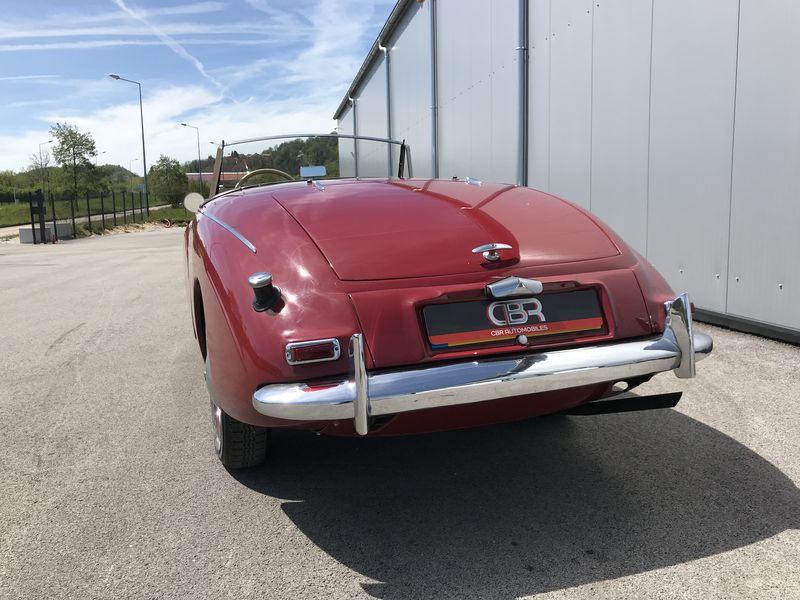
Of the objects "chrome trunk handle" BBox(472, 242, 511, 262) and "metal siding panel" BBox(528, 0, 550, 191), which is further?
"metal siding panel" BBox(528, 0, 550, 191)

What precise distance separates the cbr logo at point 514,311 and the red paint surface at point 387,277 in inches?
2.7

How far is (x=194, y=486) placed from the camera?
8.92 feet

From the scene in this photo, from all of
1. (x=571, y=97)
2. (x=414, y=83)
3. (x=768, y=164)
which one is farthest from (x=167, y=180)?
(x=768, y=164)

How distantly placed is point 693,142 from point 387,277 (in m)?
4.31

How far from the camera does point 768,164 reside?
4793mm

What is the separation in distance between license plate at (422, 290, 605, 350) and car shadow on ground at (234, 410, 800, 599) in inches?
27.8

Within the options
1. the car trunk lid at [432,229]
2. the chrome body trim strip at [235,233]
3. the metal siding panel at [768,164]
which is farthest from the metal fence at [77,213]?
the car trunk lid at [432,229]

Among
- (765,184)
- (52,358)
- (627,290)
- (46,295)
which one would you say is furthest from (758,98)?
(46,295)

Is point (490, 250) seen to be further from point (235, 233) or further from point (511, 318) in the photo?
point (235, 233)

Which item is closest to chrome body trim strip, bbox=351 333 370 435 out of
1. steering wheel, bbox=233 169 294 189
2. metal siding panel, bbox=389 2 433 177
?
steering wheel, bbox=233 169 294 189

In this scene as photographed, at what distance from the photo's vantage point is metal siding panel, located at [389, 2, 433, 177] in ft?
42.4

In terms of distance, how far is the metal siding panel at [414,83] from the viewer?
1292cm

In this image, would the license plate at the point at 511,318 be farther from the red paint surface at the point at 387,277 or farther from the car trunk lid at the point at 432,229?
the car trunk lid at the point at 432,229

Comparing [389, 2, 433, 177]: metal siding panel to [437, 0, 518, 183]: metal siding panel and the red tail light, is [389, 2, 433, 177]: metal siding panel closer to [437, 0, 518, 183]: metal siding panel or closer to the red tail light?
[437, 0, 518, 183]: metal siding panel
